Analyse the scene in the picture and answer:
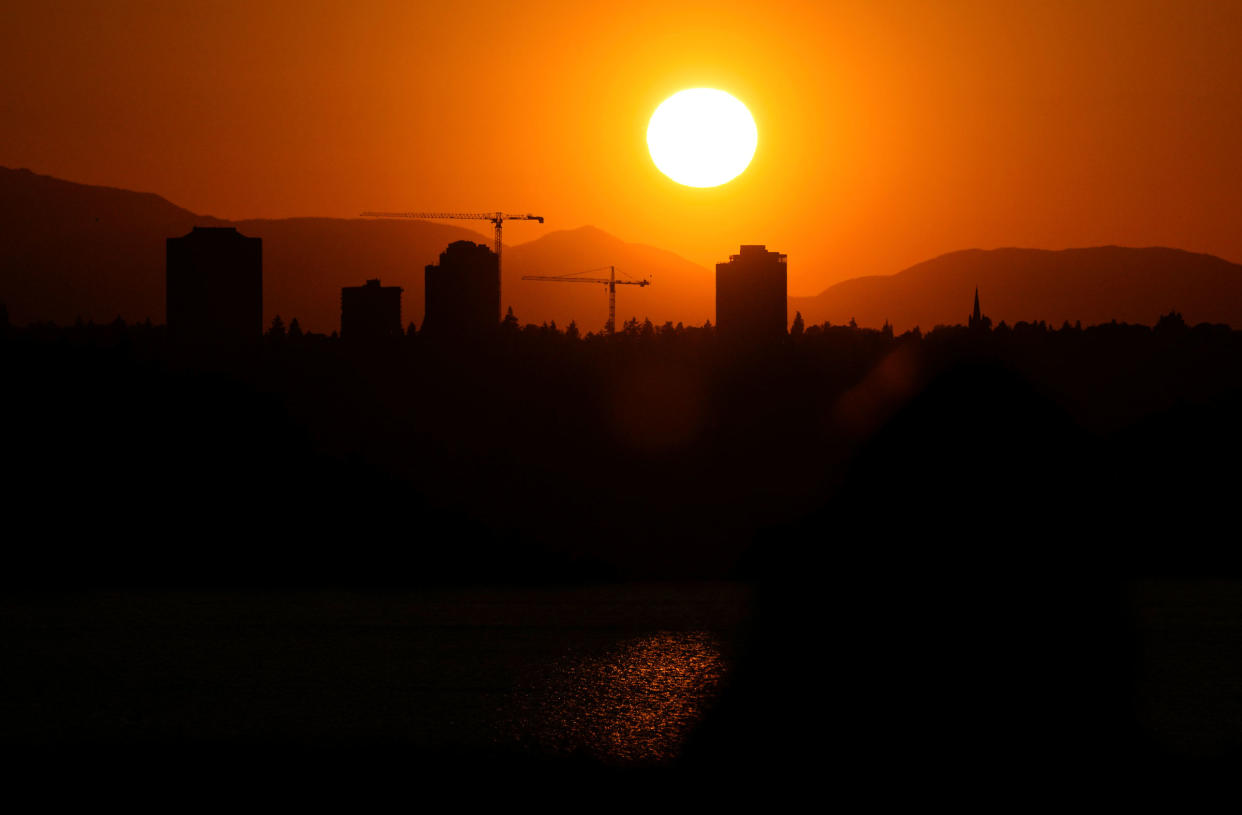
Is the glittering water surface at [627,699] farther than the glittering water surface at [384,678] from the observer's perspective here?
No

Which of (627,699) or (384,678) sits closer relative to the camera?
(627,699)

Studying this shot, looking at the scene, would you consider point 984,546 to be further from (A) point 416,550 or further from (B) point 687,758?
(B) point 687,758

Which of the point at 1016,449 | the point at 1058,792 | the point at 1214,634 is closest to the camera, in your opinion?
the point at 1058,792

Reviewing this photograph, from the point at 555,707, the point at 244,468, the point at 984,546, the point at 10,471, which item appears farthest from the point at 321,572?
the point at 555,707

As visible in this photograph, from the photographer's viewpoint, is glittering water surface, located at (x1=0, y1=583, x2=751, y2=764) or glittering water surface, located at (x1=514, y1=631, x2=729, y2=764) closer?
glittering water surface, located at (x1=514, y1=631, x2=729, y2=764)

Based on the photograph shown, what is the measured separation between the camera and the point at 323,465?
18950cm

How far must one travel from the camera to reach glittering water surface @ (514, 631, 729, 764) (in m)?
30.3

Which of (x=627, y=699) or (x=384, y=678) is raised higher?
(x=627, y=699)

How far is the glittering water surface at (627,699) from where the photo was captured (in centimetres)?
3034

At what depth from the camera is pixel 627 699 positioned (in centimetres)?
3772

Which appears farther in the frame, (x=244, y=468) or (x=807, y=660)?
A: (x=244, y=468)

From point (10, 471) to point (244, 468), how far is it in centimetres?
3605

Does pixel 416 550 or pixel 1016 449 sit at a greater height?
pixel 1016 449

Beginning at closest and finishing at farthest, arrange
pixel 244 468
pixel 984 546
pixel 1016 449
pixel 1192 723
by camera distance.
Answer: pixel 1192 723 → pixel 984 546 → pixel 1016 449 → pixel 244 468
